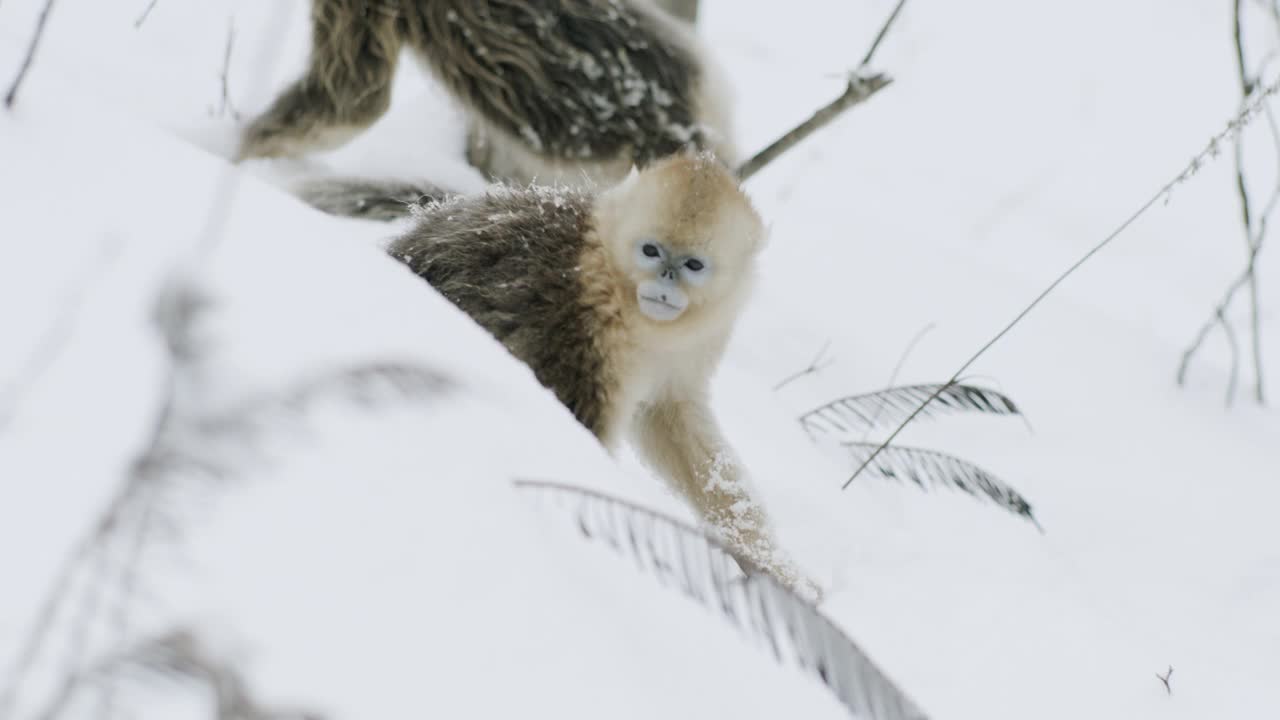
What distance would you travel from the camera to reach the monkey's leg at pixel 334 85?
414cm

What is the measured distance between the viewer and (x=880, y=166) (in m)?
6.61

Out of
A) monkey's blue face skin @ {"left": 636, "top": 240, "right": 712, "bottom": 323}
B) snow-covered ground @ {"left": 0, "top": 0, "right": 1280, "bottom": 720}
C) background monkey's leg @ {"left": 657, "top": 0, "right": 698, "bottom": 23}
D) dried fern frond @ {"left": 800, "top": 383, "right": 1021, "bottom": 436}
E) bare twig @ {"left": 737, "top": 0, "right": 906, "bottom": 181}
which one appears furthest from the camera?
background monkey's leg @ {"left": 657, "top": 0, "right": 698, "bottom": 23}

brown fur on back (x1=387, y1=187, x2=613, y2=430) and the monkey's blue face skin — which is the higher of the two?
the monkey's blue face skin

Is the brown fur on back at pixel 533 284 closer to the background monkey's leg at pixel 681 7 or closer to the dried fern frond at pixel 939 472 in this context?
the dried fern frond at pixel 939 472

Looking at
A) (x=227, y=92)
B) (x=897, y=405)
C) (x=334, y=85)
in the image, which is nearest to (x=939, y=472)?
(x=897, y=405)

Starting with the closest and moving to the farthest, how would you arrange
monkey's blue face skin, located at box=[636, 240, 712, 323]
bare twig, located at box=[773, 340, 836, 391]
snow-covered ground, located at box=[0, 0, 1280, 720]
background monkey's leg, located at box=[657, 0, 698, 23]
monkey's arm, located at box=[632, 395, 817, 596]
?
1. snow-covered ground, located at box=[0, 0, 1280, 720]
2. monkey's blue face skin, located at box=[636, 240, 712, 323]
3. monkey's arm, located at box=[632, 395, 817, 596]
4. bare twig, located at box=[773, 340, 836, 391]
5. background monkey's leg, located at box=[657, 0, 698, 23]

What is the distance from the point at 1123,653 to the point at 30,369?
6.86 ft

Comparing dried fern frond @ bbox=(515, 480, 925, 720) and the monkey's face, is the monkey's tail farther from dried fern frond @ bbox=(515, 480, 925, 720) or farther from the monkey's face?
dried fern frond @ bbox=(515, 480, 925, 720)

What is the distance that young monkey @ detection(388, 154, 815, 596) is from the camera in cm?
255

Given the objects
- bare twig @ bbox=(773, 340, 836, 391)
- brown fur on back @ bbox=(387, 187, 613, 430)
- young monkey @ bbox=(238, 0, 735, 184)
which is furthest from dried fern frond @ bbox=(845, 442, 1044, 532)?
young monkey @ bbox=(238, 0, 735, 184)

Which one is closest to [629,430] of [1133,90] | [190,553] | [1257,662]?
[1257,662]

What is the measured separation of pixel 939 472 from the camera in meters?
2.82

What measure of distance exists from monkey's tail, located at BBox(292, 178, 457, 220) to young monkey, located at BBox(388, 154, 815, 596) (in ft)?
2.39

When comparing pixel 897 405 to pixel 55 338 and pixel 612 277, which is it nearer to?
pixel 612 277
